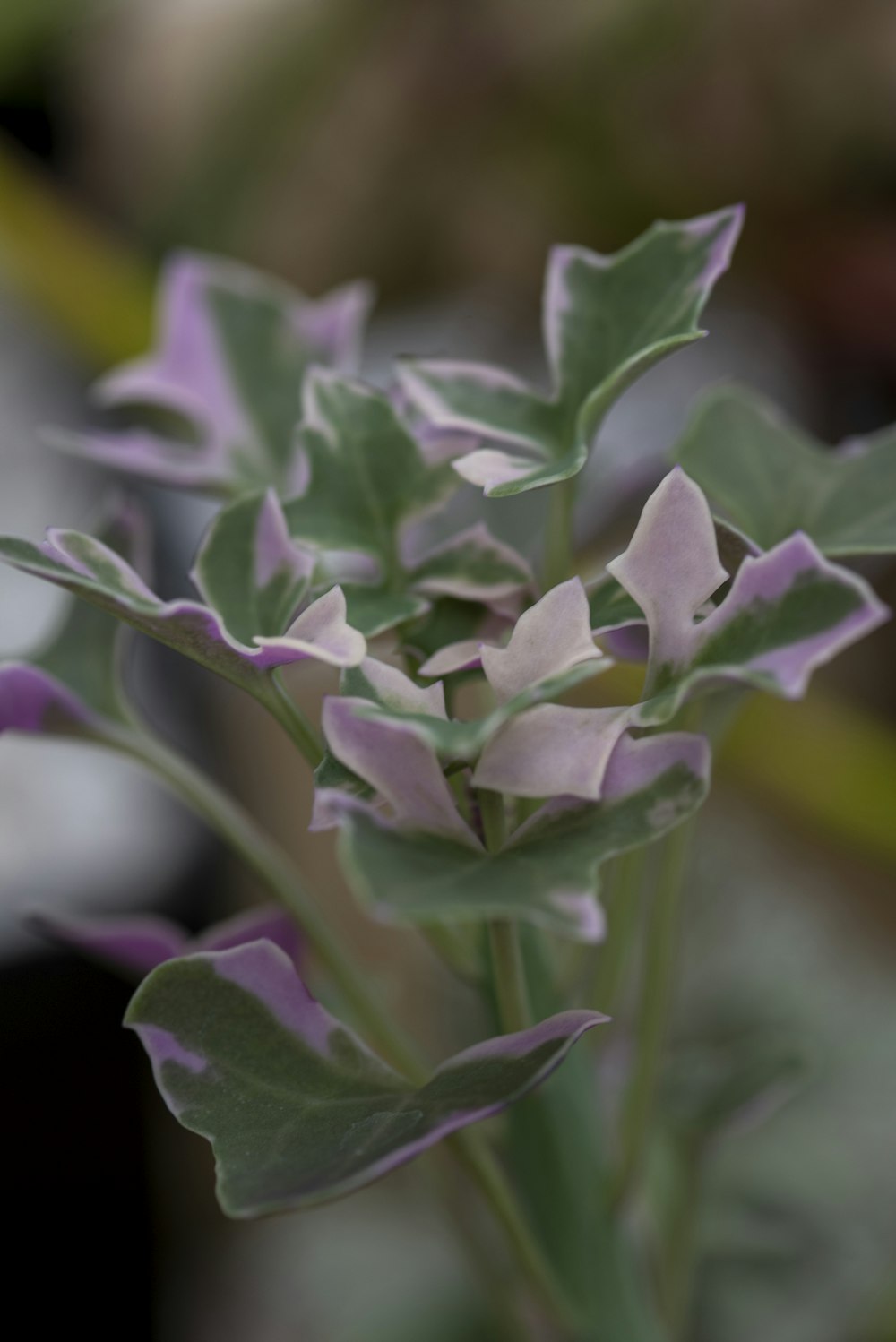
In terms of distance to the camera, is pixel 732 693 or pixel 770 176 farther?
pixel 770 176

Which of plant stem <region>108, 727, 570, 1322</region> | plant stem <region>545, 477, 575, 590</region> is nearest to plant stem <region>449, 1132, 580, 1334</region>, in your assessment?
plant stem <region>108, 727, 570, 1322</region>

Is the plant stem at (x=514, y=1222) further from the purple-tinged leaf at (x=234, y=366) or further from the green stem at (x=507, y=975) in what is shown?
the purple-tinged leaf at (x=234, y=366)

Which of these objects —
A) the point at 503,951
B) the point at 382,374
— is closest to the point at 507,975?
the point at 503,951

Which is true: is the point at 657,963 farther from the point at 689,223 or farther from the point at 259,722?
the point at 259,722

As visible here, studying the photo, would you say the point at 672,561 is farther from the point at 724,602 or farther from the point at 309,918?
the point at 309,918

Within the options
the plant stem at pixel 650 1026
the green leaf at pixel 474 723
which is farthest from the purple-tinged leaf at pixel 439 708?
the plant stem at pixel 650 1026

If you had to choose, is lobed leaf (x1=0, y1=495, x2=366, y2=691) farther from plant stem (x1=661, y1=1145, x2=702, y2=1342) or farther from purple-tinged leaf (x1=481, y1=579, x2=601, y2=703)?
plant stem (x1=661, y1=1145, x2=702, y2=1342)

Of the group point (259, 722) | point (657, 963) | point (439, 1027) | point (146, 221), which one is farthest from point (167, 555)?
point (657, 963)
